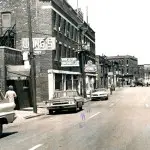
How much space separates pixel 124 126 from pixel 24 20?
2614cm

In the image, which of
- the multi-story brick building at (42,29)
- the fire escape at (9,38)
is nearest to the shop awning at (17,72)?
the multi-story brick building at (42,29)

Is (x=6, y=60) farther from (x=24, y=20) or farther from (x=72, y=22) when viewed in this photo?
(x=72, y=22)

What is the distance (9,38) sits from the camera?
40.1 meters

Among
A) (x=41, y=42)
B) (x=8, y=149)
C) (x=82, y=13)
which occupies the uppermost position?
(x=82, y=13)

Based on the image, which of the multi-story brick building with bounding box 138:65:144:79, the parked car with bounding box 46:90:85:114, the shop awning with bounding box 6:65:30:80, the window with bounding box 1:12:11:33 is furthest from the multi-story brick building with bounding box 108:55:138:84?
the parked car with bounding box 46:90:85:114

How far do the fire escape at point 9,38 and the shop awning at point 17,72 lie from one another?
30.9 feet

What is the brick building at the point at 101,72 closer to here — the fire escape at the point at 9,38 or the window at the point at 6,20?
the fire escape at the point at 9,38

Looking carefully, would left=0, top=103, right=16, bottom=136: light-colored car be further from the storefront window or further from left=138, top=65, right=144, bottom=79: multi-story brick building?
left=138, top=65, right=144, bottom=79: multi-story brick building

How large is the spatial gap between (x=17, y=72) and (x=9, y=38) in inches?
408

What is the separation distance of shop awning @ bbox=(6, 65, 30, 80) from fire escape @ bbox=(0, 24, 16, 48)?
941cm

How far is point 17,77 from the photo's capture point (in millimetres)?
29812

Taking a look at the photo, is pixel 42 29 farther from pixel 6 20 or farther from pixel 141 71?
pixel 141 71

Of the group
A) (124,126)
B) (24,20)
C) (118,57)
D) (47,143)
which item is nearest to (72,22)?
(24,20)

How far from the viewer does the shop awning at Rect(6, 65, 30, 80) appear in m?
30.1
